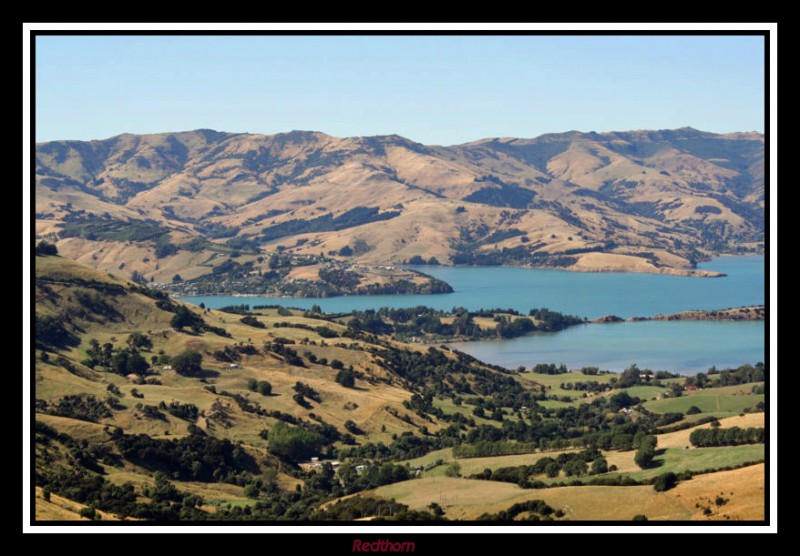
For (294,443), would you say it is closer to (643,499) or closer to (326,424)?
(326,424)

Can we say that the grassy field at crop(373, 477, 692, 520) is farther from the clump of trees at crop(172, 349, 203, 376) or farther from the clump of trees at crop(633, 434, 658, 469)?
the clump of trees at crop(172, 349, 203, 376)

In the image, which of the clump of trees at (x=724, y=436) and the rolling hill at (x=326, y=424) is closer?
the rolling hill at (x=326, y=424)

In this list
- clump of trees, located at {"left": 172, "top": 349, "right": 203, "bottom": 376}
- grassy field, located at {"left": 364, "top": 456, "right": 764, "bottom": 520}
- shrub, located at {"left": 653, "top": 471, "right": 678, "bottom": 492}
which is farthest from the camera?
clump of trees, located at {"left": 172, "top": 349, "right": 203, "bottom": 376}

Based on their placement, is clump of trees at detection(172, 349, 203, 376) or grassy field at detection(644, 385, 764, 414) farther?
clump of trees at detection(172, 349, 203, 376)

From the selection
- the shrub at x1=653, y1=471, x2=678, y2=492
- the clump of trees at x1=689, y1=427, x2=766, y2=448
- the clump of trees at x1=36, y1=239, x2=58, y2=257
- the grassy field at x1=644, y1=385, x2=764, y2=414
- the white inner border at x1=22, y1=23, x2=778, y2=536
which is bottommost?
the grassy field at x1=644, y1=385, x2=764, y2=414

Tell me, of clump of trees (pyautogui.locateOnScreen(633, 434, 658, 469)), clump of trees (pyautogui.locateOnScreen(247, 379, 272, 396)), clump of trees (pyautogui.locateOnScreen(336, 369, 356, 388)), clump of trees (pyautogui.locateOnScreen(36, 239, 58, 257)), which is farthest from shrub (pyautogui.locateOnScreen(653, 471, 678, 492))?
clump of trees (pyautogui.locateOnScreen(36, 239, 58, 257))

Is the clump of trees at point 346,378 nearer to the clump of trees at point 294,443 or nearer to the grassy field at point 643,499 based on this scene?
the clump of trees at point 294,443

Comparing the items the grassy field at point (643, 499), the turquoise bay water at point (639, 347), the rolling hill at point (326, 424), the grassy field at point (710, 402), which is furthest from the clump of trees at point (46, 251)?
the grassy field at point (643, 499)
